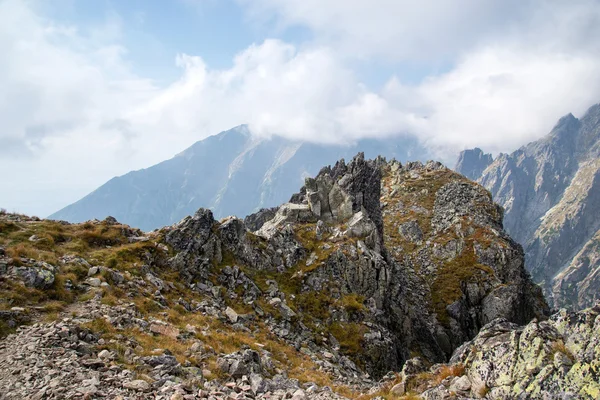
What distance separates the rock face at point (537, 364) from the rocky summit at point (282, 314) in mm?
59

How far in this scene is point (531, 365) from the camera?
13.4 meters

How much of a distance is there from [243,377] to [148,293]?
14098 mm

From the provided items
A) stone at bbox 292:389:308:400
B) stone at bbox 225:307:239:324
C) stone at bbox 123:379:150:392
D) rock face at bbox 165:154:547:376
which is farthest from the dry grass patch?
stone at bbox 225:307:239:324

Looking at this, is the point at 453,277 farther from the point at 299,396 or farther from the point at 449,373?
the point at 299,396

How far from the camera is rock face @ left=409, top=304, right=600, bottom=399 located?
11945 millimetres

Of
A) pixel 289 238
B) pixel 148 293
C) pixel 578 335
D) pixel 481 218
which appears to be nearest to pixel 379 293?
pixel 289 238

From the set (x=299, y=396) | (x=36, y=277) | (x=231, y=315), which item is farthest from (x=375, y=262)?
(x=36, y=277)

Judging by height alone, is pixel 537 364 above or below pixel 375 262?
below

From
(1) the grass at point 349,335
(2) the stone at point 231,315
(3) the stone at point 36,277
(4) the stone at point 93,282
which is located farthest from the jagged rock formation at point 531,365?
(3) the stone at point 36,277

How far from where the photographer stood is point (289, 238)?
4841cm

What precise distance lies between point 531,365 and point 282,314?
25111 millimetres

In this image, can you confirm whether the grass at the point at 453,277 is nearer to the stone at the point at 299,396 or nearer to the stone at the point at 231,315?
the stone at the point at 231,315

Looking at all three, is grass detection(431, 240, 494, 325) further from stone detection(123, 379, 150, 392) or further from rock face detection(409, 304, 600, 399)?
stone detection(123, 379, 150, 392)

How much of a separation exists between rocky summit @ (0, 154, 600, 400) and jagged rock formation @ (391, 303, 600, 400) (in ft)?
0.21
